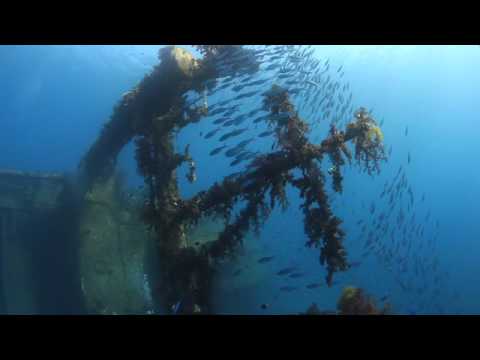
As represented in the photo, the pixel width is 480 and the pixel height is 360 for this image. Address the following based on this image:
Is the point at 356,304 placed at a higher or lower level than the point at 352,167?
lower

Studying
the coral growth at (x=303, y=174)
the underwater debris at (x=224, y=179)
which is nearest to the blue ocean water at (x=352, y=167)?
the underwater debris at (x=224, y=179)

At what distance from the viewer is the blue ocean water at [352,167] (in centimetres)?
2647

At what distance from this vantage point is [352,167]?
5519cm

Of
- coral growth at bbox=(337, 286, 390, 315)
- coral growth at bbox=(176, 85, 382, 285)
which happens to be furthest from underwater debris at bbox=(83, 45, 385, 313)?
coral growth at bbox=(337, 286, 390, 315)

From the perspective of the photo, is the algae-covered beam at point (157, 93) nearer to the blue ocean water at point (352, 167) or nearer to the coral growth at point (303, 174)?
the blue ocean water at point (352, 167)

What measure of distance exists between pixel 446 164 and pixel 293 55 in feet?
264

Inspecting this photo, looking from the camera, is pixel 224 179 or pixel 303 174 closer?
pixel 303 174

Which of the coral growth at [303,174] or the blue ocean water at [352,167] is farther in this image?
the blue ocean water at [352,167]

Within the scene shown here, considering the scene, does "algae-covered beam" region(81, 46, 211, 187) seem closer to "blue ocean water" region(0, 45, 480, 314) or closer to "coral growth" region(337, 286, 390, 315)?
"blue ocean water" region(0, 45, 480, 314)

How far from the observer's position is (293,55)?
14125 mm

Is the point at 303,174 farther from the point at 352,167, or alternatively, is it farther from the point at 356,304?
the point at 352,167

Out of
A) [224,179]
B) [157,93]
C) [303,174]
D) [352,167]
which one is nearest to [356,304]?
[303,174]

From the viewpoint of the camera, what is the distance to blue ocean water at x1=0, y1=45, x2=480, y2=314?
26469 millimetres

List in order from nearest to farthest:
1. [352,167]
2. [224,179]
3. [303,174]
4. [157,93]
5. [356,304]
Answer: [356,304]
[303,174]
[224,179]
[157,93]
[352,167]
